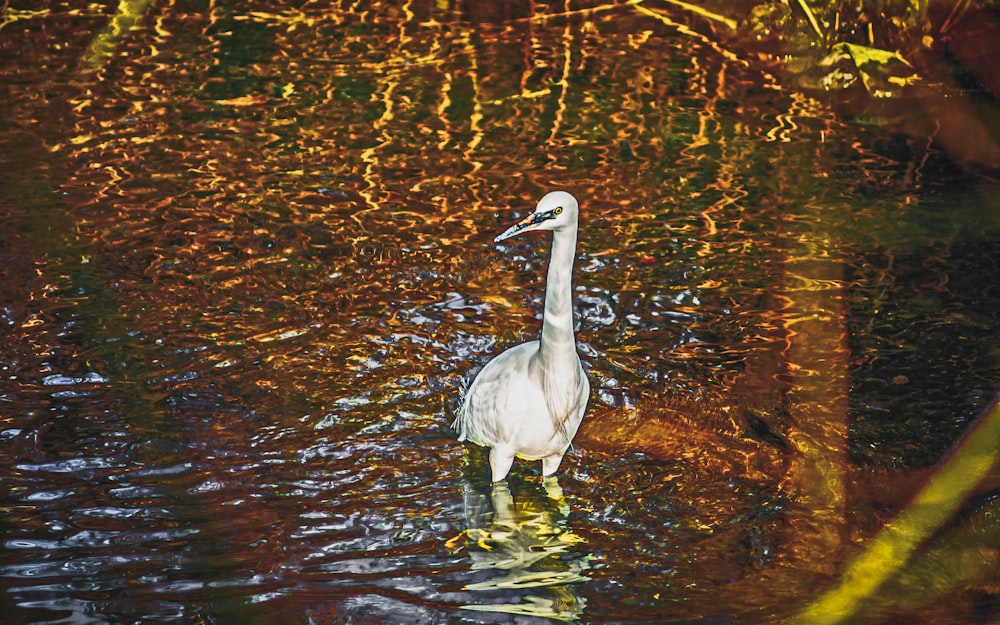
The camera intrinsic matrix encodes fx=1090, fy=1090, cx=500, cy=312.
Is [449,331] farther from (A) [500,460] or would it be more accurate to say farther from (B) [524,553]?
(B) [524,553]

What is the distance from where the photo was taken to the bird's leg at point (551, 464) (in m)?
4.04

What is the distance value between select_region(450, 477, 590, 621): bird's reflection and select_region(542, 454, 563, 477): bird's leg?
1.0 inches

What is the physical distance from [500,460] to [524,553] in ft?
1.14

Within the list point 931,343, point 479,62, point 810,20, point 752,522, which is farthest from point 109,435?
point 810,20

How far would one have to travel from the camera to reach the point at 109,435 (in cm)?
419

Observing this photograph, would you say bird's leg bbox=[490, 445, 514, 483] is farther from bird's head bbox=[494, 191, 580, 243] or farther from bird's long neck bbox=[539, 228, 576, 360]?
bird's head bbox=[494, 191, 580, 243]

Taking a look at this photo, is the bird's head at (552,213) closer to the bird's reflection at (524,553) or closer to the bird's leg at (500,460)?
the bird's leg at (500,460)

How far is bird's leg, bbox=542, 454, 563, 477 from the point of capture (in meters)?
4.04

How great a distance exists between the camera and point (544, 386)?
380 cm

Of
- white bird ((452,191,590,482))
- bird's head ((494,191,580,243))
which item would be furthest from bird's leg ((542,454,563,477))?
bird's head ((494,191,580,243))

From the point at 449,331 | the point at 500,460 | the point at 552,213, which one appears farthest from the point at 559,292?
the point at 449,331

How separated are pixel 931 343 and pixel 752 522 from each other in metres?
1.59

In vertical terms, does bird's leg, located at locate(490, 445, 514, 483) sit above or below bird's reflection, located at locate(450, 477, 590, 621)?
above

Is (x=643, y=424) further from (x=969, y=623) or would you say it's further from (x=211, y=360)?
(x=211, y=360)
